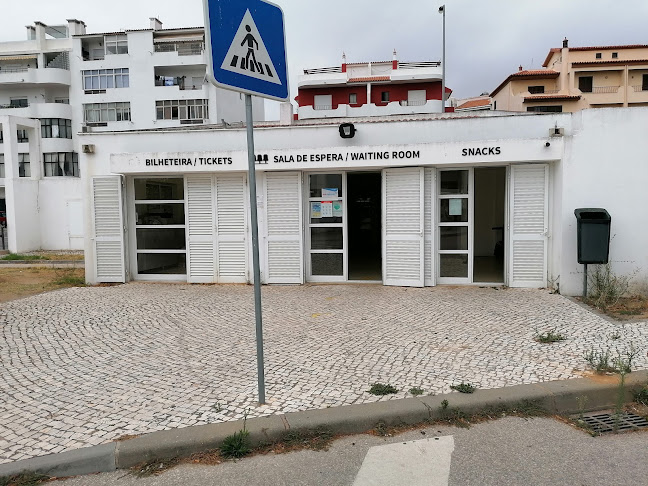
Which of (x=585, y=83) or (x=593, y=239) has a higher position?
(x=585, y=83)

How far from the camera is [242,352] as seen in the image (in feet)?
19.0

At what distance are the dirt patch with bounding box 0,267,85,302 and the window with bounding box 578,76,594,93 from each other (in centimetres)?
4841

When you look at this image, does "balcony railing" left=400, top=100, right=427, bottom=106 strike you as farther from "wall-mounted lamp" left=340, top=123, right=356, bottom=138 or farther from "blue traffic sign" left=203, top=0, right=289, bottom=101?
"blue traffic sign" left=203, top=0, right=289, bottom=101

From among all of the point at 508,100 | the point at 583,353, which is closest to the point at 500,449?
the point at 583,353

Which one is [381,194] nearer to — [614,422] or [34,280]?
[614,422]

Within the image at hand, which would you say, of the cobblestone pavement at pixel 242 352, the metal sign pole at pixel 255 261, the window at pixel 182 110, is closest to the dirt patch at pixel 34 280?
the cobblestone pavement at pixel 242 352

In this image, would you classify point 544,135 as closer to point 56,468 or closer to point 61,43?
point 56,468

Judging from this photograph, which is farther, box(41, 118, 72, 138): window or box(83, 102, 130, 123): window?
box(41, 118, 72, 138): window

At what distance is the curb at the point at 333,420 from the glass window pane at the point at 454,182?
5705 mm

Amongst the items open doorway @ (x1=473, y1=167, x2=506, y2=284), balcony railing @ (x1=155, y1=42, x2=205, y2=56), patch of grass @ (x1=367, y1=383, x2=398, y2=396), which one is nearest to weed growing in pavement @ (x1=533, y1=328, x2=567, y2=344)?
patch of grass @ (x1=367, y1=383, x2=398, y2=396)

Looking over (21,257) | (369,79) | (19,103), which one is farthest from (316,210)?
(19,103)

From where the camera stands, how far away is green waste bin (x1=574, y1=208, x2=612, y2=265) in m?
8.16

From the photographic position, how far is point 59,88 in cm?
5166

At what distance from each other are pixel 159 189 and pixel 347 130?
4422 millimetres
